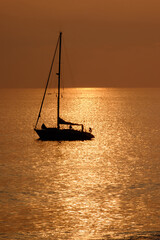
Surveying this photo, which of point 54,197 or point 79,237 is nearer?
point 79,237

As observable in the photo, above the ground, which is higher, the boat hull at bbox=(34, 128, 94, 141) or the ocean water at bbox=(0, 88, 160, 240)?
the boat hull at bbox=(34, 128, 94, 141)

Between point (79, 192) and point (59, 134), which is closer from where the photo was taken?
point (79, 192)

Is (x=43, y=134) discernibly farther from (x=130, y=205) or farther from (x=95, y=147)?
(x=130, y=205)

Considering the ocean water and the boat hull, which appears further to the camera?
the boat hull

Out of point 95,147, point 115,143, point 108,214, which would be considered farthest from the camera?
point 115,143

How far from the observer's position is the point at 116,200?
4281cm

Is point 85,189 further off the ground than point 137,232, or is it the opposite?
point 85,189

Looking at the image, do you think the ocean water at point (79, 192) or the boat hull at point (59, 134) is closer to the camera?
the ocean water at point (79, 192)

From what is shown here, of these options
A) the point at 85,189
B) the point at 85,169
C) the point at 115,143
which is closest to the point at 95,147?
the point at 115,143

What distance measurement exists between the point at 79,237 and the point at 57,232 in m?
1.93

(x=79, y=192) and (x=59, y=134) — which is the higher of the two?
(x=59, y=134)

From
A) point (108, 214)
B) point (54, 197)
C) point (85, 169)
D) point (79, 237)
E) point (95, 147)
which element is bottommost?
point (79, 237)

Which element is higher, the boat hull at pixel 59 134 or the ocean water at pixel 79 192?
the boat hull at pixel 59 134

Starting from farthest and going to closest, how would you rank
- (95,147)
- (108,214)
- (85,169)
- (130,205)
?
(95,147), (85,169), (130,205), (108,214)
